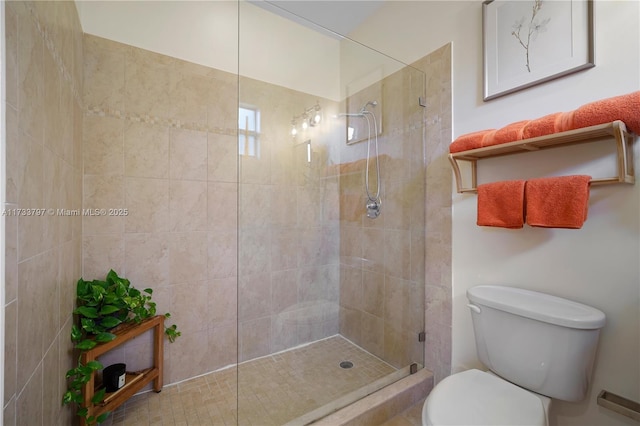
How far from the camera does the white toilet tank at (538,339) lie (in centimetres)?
104

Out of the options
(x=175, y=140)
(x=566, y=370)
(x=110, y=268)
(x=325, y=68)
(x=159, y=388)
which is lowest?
(x=159, y=388)

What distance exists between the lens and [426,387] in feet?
5.61

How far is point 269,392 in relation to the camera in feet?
4.77

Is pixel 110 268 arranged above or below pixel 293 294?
above

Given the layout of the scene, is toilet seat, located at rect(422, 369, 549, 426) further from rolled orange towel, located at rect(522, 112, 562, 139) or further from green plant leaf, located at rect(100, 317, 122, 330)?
green plant leaf, located at rect(100, 317, 122, 330)

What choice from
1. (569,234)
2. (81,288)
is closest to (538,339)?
(569,234)

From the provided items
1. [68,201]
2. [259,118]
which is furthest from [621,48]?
[68,201]

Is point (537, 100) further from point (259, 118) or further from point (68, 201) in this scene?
point (68, 201)

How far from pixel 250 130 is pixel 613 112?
142cm

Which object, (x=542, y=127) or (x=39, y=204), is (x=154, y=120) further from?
(x=542, y=127)

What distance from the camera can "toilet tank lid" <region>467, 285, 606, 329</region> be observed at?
1025 mm

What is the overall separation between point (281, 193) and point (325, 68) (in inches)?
35.3

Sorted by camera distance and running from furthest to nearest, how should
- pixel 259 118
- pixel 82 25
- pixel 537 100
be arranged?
pixel 82 25
pixel 259 118
pixel 537 100

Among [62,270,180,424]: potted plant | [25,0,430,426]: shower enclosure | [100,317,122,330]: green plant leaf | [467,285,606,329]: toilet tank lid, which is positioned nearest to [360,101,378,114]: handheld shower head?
[25,0,430,426]: shower enclosure
